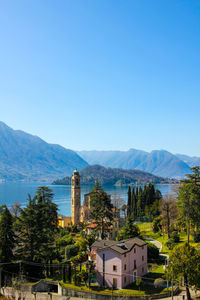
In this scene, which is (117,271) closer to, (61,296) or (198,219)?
(61,296)

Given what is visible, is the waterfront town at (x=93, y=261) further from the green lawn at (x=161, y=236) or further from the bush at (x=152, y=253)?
the green lawn at (x=161, y=236)

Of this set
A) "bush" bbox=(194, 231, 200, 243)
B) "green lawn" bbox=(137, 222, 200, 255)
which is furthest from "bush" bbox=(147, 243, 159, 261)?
"bush" bbox=(194, 231, 200, 243)

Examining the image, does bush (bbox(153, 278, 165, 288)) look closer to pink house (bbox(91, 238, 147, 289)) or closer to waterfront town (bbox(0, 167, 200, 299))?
waterfront town (bbox(0, 167, 200, 299))

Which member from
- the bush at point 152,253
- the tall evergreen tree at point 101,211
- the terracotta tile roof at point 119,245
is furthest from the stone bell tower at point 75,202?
the terracotta tile roof at point 119,245

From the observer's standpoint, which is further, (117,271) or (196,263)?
(117,271)

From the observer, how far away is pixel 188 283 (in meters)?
27.1

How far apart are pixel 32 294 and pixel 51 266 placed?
199 inches

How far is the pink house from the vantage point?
31438 millimetres

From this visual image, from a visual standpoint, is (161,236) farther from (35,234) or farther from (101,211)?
(35,234)

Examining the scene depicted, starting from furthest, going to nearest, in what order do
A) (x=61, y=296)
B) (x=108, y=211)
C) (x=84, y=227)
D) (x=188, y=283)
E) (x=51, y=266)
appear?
(x=84, y=227), (x=108, y=211), (x=51, y=266), (x=61, y=296), (x=188, y=283)

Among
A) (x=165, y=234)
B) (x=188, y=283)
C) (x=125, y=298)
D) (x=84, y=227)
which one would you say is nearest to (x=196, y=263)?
(x=188, y=283)

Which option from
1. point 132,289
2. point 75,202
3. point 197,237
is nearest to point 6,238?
point 132,289

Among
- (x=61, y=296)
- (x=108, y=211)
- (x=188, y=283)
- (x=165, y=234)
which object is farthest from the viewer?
(x=165, y=234)

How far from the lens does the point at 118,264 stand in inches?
1243
